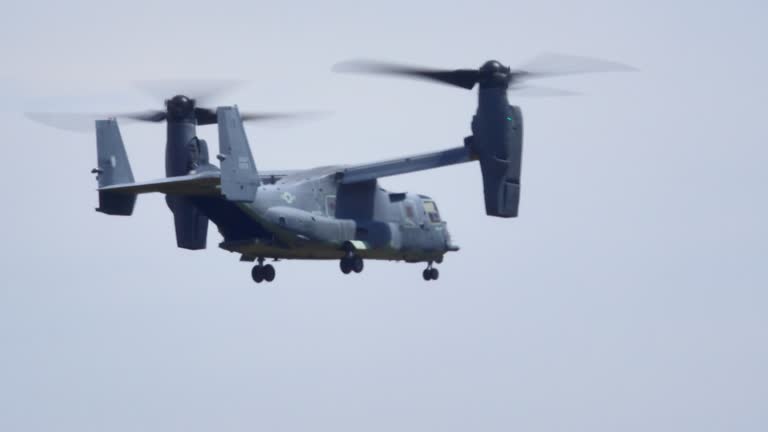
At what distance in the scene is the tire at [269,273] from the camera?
73.0 meters

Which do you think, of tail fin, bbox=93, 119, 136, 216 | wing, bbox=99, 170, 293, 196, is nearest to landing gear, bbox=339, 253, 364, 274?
wing, bbox=99, 170, 293, 196

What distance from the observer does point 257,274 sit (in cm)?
7294

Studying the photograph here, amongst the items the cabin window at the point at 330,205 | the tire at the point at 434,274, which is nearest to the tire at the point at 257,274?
the cabin window at the point at 330,205

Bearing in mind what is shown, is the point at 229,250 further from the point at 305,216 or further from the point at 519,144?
the point at 519,144

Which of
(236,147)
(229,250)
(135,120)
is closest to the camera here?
(236,147)

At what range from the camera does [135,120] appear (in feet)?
247

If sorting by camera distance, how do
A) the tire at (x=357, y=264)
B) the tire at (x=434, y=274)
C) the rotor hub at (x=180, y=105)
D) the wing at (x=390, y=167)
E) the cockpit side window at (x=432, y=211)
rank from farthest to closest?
the tire at (x=434, y=274), the cockpit side window at (x=432, y=211), the wing at (x=390, y=167), the tire at (x=357, y=264), the rotor hub at (x=180, y=105)

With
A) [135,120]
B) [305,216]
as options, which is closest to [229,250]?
[305,216]

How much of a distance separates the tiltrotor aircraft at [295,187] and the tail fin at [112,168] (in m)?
0.03

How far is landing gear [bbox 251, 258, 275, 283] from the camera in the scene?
7294 centimetres

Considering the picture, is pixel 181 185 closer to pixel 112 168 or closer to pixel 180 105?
pixel 112 168

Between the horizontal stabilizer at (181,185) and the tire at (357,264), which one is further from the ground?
the horizontal stabilizer at (181,185)

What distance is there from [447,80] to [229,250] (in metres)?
9.29

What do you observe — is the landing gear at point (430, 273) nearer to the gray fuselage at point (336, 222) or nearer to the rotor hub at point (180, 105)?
the gray fuselage at point (336, 222)
